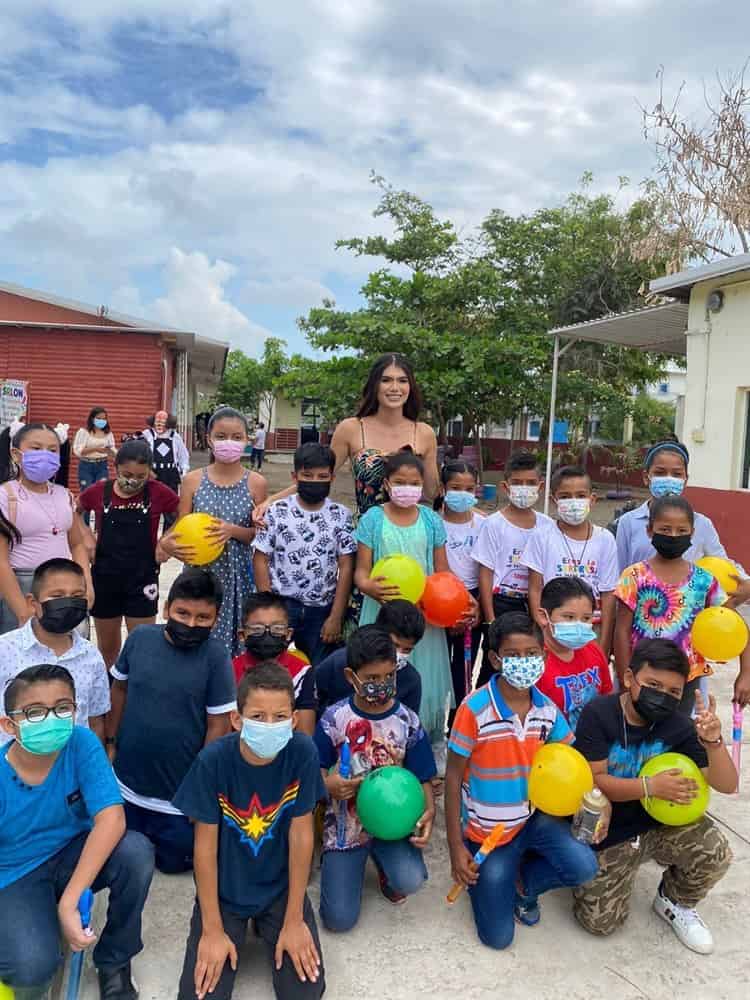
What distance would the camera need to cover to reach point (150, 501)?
419 cm

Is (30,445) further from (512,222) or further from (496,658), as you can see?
(512,222)

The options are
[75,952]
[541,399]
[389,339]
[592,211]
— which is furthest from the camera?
[592,211]

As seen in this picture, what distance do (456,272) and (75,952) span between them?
14.4 meters

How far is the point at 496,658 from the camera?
114 inches

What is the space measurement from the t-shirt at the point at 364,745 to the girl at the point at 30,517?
1.51 m

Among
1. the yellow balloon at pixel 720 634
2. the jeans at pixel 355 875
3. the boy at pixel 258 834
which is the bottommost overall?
the jeans at pixel 355 875

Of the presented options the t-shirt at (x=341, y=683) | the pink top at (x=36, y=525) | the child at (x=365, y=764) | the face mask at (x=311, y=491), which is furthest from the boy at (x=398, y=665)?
the pink top at (x=36, y=525)

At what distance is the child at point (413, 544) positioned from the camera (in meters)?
3.65

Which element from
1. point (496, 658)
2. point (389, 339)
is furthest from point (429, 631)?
point (389, 339)

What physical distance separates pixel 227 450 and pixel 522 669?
186cm

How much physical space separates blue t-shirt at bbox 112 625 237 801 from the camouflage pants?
1.54 meters

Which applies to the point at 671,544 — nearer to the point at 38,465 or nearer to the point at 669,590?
the point at 669,590

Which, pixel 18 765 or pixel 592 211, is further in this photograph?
pixel 592 211

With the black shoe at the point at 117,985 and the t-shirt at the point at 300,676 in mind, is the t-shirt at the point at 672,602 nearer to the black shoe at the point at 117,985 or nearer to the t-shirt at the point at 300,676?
the t-shirt at the point at 300,676
